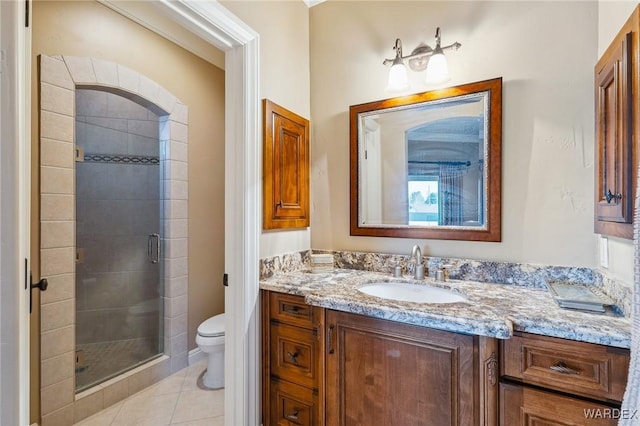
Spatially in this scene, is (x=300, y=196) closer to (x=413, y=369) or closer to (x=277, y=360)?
(x=277, y=360)

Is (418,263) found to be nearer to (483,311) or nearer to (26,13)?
(483,311)

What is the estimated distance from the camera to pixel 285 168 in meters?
1.81

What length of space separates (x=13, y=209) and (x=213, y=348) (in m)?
1.65

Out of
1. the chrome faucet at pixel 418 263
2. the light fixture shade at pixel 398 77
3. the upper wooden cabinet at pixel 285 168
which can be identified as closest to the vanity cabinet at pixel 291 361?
the upper wooden cabinet at pixel 285 168

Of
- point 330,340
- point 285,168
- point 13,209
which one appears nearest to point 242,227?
point 285,168

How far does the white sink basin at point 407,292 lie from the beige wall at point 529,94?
0.84 ft

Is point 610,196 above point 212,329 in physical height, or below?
above

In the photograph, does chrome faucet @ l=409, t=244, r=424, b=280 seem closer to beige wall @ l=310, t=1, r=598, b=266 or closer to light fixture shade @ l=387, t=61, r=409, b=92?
beige wall @ l=310, t=1, r=598, b=266

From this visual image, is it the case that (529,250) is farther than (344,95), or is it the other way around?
(344,95)

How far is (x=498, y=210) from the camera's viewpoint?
1514 millimetres

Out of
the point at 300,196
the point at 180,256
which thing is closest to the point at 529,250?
the point at 300,196

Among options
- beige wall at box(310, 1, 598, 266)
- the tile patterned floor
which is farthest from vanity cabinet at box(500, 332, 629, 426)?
the tile patterned floor

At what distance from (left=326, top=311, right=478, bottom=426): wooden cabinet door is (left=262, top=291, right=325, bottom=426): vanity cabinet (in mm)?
93

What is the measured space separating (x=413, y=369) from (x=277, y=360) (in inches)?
28.6
